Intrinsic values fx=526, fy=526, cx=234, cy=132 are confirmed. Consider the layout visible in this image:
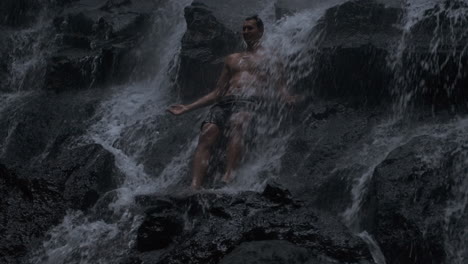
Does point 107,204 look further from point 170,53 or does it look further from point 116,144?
point 170,53

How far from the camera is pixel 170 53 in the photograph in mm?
9656

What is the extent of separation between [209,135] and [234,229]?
191 centimetres

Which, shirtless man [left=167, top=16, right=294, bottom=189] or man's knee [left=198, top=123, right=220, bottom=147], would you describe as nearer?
shirtless man [left=167, top=16, right=294, bottom=189]

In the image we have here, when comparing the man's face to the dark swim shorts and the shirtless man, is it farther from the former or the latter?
the dark swim shorts

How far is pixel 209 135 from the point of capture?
6141 mm

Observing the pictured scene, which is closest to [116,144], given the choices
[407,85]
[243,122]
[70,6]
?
[243,122]

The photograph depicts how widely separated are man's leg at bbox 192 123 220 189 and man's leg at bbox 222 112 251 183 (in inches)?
7.7

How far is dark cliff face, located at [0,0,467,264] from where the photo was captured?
14.6ft

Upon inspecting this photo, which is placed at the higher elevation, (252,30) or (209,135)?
(252,30)

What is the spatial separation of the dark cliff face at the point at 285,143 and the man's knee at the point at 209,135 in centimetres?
60

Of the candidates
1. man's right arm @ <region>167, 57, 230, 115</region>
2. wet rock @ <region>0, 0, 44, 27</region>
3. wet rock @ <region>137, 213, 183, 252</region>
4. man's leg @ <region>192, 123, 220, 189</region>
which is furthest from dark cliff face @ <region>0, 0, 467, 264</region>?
wet rock @ <region>0, 0, 44, 27</region>

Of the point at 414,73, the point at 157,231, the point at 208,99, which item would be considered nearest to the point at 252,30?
the point at 208,99

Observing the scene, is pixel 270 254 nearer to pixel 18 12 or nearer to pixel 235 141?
pixel 235 141

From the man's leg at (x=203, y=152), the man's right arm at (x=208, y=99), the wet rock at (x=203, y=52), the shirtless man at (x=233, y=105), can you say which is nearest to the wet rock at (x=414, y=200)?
the shirtless man at (x=233, y=105)
